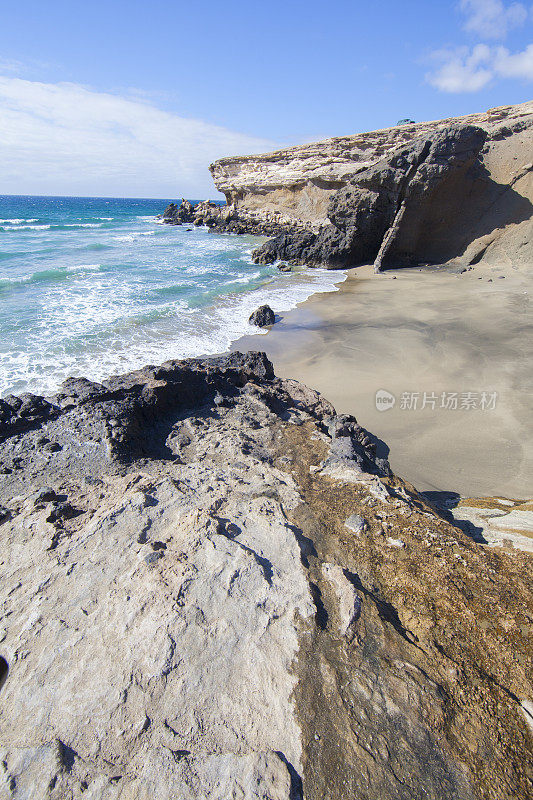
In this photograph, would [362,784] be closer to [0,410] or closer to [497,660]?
[497,660]

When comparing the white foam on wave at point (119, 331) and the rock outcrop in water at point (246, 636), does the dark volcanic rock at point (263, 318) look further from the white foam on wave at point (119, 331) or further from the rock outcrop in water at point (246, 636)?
the rock outcrop in water at point (246, 636)

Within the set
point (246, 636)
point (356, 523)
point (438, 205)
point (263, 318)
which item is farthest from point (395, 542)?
point (438, 205)

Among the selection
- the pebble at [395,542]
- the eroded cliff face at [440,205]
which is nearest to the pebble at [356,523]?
the pebble at [395,542]

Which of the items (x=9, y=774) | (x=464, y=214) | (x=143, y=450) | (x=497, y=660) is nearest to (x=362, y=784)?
(x=497, y=660)

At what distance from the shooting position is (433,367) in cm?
835

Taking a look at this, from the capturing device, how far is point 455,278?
52.4 ft

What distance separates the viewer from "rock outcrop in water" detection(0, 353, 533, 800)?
1673mm

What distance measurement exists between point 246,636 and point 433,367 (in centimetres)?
751

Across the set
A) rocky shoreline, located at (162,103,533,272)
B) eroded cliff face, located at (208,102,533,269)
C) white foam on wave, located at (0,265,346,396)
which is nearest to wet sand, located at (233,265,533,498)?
white foam on wave, located at (0,265,346,396)

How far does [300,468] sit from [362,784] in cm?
233

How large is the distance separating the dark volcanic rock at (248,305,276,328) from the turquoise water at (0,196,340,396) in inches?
12.2

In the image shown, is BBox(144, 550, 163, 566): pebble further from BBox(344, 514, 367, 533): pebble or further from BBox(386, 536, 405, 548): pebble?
BBox(386, 536, 405, 548): pebble

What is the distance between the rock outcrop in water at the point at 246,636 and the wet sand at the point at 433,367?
2424 mm

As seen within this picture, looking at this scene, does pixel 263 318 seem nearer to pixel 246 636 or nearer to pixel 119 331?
pixel 119 331
